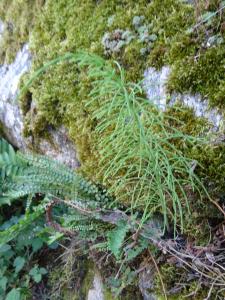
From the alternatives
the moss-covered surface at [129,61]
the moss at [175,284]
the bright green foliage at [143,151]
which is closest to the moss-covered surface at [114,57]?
the moss-covered surface at [129,61]

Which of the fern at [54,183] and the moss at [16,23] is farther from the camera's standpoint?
the moss at [16,23]

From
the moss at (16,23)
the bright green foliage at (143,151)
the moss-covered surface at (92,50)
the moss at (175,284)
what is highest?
the moss at (16,23)

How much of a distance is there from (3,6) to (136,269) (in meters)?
2.33

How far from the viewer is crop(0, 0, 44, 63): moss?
2.77 meters

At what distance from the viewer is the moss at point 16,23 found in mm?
2773

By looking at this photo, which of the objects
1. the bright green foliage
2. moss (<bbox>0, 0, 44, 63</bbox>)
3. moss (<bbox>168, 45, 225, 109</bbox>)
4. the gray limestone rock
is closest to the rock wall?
moss (<bbox>0, 0, 44, 63</bbox>)

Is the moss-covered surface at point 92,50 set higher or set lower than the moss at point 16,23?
lower

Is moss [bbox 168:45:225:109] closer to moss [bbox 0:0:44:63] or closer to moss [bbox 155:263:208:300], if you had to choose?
moss [bbox 155:263:208:300]

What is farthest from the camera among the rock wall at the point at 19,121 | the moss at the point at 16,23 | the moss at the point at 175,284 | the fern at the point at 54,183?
the moss at the point at 16,23

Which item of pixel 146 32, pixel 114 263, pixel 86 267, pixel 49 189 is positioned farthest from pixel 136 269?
pixel 146 32

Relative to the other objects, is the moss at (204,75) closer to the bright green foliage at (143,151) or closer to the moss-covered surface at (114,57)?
the moss-covered surface at (114,57)

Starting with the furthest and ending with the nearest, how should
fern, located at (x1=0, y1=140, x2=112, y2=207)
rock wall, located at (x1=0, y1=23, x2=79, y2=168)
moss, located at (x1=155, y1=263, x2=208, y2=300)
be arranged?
1. rock wall, located at (x1=0, y1=23, x2=79, y2=168)
2. fern, located at (x1=0, y1=140, x2=112, y2=207)
3. moss, located at (x1=155, y1=263, x2=208, y2=300)

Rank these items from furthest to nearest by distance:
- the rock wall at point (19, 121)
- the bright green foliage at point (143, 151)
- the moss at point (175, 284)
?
the rock wall at point (19, 121) → the moss at point (175, 284) → the bright green foliage at point (143, 151)

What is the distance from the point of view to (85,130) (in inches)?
84.6
